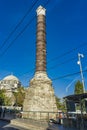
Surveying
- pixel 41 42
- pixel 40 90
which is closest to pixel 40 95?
pixel 40 90

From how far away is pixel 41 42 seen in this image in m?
41.1

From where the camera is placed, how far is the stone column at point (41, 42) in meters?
39.8

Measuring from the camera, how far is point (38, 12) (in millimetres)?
42469

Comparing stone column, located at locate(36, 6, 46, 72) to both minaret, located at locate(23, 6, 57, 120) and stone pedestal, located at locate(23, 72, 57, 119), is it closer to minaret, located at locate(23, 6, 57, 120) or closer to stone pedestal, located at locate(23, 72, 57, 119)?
minaret, located at locate(23, 6, 57, 120)

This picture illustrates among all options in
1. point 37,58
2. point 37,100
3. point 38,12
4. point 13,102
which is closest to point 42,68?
point 37,58

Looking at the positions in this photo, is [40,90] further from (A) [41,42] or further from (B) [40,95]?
(A) [41,42]

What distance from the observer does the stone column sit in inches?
1569

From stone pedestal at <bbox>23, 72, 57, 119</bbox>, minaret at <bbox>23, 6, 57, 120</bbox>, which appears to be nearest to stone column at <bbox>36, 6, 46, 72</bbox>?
minaret at <bbox>23, 6, 57, 120</bbox>

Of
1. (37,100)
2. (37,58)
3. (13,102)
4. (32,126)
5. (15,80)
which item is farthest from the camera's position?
(15,80)

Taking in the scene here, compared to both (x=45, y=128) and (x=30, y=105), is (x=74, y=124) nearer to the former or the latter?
(x=45, y=128)

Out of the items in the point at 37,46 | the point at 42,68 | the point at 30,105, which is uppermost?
the point at 37,46

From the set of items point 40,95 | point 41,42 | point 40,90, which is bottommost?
point 40,95

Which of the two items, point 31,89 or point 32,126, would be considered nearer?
point 32,126

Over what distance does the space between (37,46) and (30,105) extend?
35.5ft
